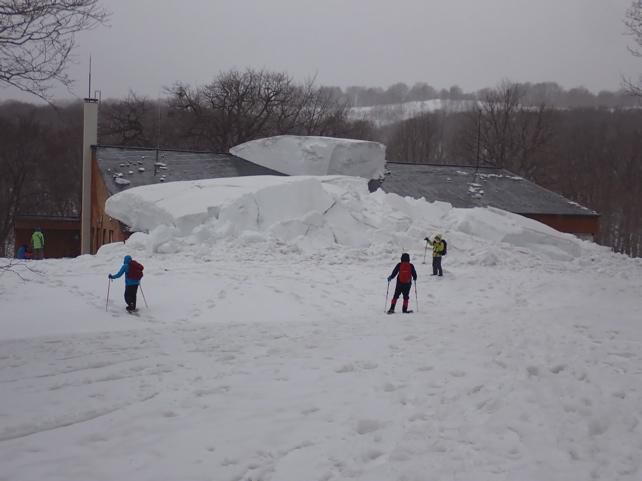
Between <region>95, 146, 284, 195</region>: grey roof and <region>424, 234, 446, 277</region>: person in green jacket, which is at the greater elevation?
<region>95, 146, 284, 195</region>: grey roof

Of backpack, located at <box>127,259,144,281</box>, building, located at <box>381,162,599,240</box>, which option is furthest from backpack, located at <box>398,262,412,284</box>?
building, located at <box>381,162,599,240</box>

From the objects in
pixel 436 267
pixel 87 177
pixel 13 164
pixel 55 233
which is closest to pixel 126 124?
pixel 13 164

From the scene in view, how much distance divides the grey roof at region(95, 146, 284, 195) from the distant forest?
63.3 ft

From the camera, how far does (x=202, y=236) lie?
61.2ft

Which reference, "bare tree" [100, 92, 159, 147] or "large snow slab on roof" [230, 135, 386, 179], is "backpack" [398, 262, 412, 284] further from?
"bare tree" [100, 92, 159, 147]

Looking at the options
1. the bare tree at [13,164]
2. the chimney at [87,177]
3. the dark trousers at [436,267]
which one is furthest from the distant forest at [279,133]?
the dark trousers at [436,267]

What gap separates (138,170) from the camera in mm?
25906

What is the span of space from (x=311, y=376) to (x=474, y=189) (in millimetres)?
24547

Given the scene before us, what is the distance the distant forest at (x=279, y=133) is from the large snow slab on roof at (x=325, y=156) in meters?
21.7

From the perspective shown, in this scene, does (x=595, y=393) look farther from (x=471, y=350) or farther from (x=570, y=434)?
(x=471, y=350)

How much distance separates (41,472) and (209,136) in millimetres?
49989

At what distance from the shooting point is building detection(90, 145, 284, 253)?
24.4 m

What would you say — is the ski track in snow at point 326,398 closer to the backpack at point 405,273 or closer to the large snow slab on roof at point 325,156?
the backpack at point 405,273

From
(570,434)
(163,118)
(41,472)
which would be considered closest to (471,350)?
(570,434)
